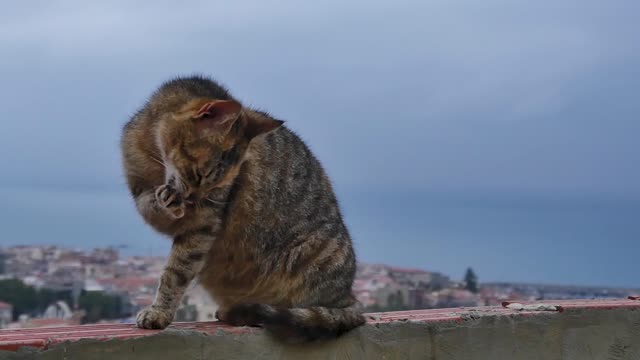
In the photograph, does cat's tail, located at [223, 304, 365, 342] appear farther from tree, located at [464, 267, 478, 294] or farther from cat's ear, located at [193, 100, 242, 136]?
tree, located at [464, 267, 478, 294]

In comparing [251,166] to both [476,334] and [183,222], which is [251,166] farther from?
[476,334]

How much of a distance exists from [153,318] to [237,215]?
1.72 ft

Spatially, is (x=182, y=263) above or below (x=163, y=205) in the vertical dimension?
below

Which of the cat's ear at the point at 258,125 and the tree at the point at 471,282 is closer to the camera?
the cat's ear at the point at 258,125

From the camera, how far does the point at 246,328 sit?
303 centimetres

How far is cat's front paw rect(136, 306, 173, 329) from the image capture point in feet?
9.78


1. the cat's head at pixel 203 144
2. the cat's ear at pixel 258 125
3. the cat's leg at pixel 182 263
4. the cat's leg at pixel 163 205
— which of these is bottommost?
the cat's leg at pixel 182 263

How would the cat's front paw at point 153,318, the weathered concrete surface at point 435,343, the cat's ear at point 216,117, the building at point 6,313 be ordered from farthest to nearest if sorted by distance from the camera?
1. the building at point 6,313
2. the cat's ear at point 216,117
3. the cat's front paw at point 153,318
4. the weathered concrete surface at point 435,343

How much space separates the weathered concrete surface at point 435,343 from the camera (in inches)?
107

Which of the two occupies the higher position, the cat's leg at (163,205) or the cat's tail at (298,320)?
the cat's leg at (163,205)

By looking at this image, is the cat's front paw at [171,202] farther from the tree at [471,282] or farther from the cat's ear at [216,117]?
the tree at [471,282]

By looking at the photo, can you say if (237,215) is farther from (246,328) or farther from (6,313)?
(6,313)

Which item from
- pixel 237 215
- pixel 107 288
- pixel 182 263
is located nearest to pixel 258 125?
pixel 237 215

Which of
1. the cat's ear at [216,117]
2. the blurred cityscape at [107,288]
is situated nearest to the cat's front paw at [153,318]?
the cat's ear at [216,117]
